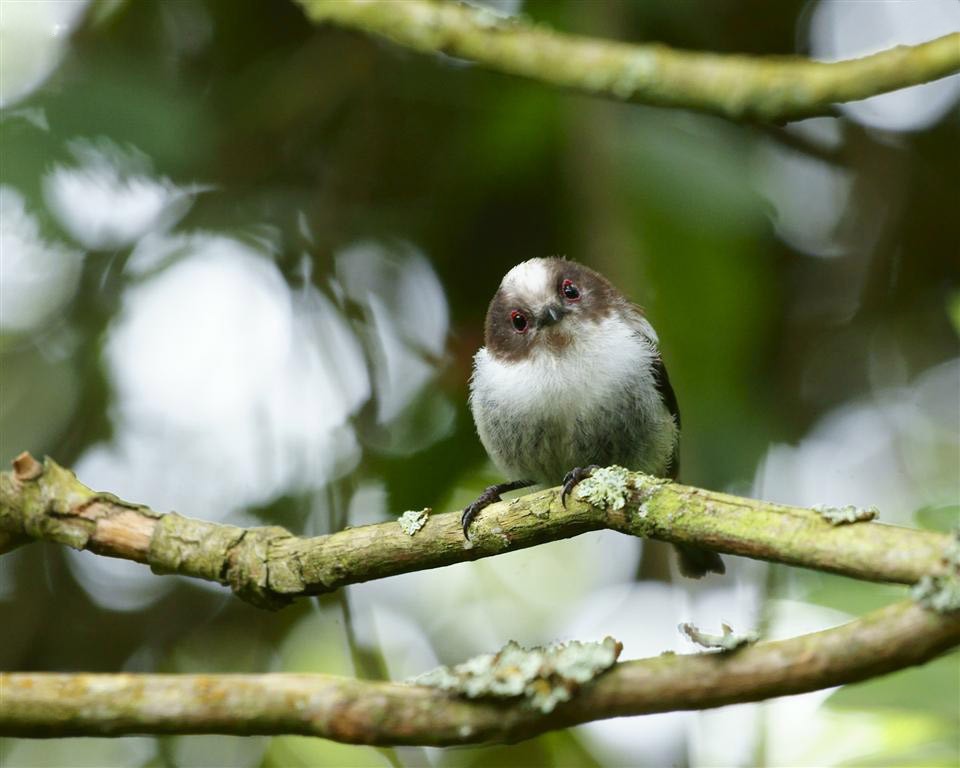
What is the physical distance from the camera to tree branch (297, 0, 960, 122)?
2725mm

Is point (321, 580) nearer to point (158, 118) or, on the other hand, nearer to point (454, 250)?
point (158, 118)

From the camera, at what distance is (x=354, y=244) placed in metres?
4.98

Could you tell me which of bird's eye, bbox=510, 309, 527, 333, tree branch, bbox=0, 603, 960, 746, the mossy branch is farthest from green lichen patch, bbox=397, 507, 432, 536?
bird's eye, bbox=510, 309, 527, 333

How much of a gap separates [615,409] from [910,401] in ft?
6.98

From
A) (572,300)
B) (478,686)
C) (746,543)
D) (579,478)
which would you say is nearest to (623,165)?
(572,300)

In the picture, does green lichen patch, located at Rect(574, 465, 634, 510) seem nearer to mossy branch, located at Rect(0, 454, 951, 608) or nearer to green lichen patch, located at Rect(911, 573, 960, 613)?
mossy branch, located at Rect(0, 454, 951, 608)

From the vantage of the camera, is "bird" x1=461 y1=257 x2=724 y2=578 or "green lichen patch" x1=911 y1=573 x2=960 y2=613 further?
"bird" x1=461 y1=257 x2=724 y2=578

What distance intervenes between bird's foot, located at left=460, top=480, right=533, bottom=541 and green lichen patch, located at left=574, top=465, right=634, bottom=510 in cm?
28

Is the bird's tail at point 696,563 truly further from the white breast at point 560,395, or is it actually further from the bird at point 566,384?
the white breast at point 560,395

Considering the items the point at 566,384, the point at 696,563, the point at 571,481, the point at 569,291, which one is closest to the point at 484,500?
the point at 571,481

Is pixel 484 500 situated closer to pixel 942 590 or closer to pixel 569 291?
pixel 569 291

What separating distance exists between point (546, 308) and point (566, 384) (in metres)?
0.29

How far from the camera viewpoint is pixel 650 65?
3150 millimetres

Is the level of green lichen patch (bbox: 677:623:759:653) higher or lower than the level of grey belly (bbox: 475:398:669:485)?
higher
